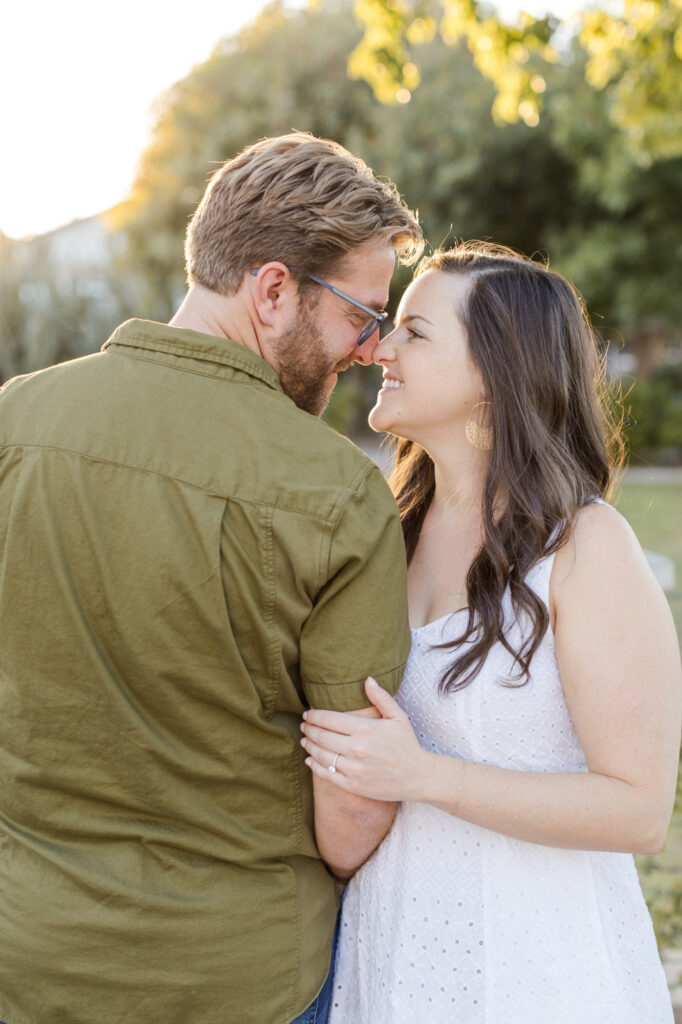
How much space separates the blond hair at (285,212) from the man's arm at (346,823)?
92 cm

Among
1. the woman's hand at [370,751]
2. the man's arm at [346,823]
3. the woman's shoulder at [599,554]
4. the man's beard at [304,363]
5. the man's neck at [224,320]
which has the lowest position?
the man's arm at [346,823]

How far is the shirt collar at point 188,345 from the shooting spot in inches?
68.2

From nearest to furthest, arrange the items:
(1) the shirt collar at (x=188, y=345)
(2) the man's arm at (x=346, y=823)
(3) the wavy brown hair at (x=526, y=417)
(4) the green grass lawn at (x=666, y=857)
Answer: (1) the shirt collar at (x=188, y=345) → (2) the man's arm at (x=346, y=823) → (3) the wavy brown hair at (x=526, y=417) → (4) the green grass lawn at (x=666, y=857)

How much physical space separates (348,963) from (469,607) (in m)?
0.84

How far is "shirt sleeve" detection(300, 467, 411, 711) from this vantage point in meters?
1.65

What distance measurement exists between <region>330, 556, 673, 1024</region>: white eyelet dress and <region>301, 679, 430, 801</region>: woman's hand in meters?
0.24

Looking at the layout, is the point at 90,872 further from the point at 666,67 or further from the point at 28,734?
the point at 666,67

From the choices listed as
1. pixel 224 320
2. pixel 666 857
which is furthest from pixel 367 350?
pixel 666 857

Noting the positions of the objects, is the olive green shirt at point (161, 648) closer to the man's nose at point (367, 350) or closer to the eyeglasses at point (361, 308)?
the eyeglasses at point (361, 308)

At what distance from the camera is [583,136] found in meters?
17.5

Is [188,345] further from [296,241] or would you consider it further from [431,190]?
[431,190]

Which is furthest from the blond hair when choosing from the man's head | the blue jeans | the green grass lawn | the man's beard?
the blue jeans

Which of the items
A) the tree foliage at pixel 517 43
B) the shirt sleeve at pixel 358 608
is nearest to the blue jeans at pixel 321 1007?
the shirt sleeve at pixel 358 608

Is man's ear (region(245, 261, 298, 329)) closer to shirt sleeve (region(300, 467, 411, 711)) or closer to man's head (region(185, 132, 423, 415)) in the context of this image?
man's head (region(185, 132, 423, 415))
